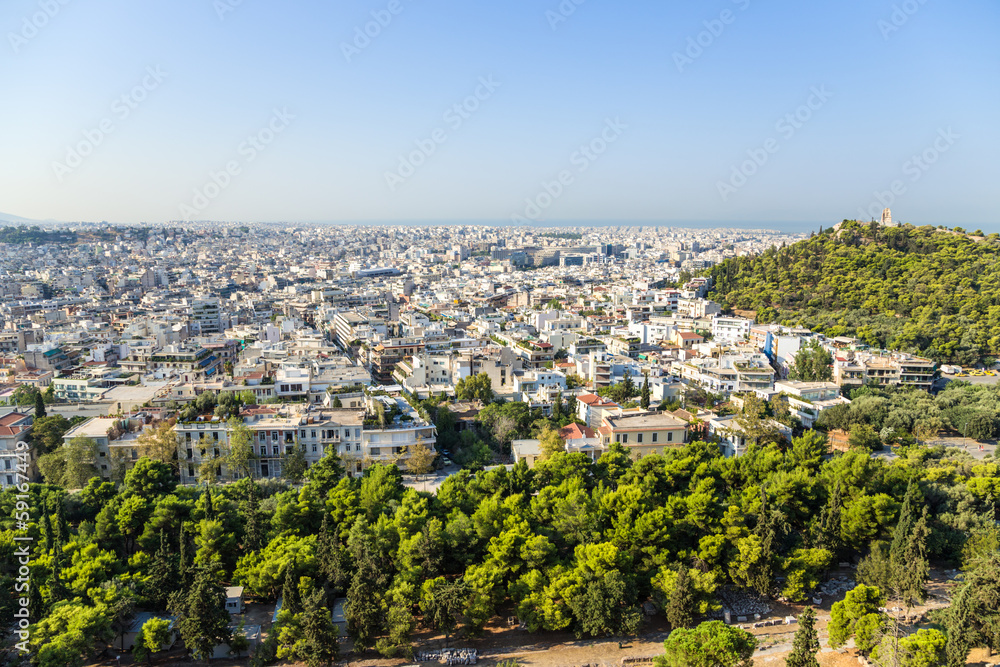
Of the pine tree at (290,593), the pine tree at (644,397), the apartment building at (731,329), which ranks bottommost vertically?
the pine tree at (290,593)

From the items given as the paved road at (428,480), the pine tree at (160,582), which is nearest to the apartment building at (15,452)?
the pine tree at (160,582)

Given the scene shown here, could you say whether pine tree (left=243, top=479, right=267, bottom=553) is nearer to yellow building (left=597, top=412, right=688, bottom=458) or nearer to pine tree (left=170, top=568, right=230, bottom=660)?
pine tree (left=170, top=568, right=230, bottom=660)

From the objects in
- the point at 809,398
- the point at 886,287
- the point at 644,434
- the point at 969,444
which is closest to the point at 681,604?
the point at 644,434

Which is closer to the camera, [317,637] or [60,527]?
[317,637]

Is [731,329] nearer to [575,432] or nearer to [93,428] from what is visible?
[575,432]

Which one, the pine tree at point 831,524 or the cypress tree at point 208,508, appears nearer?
the cypress tree at point 208,508

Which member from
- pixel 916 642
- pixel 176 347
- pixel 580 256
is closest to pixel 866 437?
pixel 916 642

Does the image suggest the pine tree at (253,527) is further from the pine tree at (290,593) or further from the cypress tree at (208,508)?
the pine tree at (290,593)
